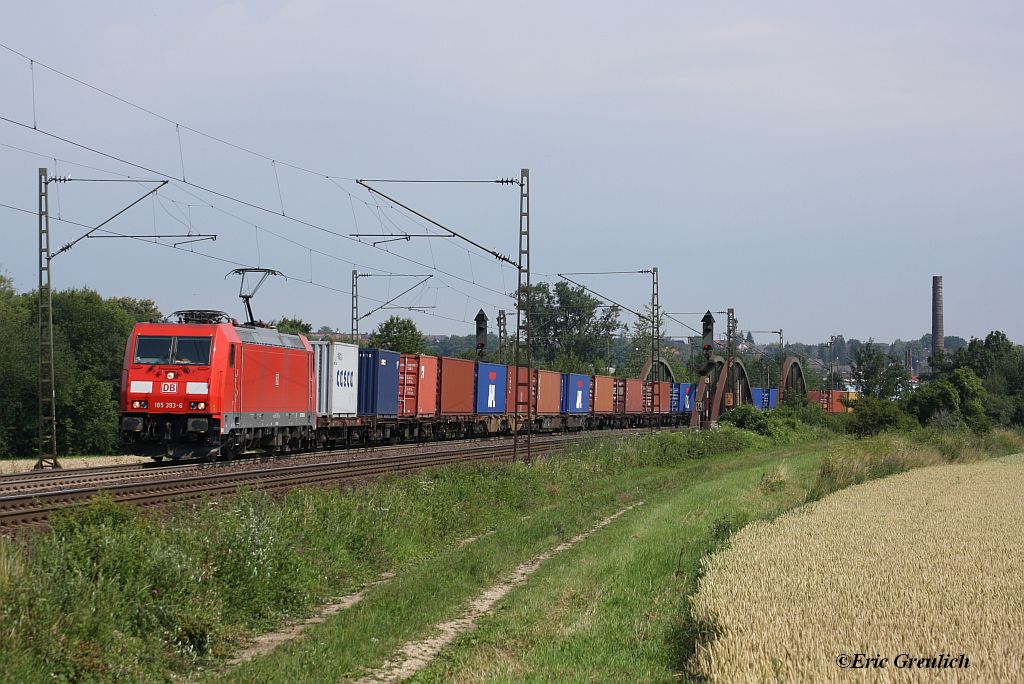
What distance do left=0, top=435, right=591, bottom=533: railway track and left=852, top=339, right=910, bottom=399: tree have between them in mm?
60178

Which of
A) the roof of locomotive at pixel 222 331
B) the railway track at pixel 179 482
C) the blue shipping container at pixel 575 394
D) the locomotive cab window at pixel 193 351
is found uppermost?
the roof of locomotive at pixel 222 331

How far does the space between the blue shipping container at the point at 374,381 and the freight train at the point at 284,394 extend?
1.6 inches

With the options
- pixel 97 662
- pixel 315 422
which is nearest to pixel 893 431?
pixel 315 422

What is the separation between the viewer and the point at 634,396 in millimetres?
77312

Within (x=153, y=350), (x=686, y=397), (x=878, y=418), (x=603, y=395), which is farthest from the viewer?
(x=686, y=397)

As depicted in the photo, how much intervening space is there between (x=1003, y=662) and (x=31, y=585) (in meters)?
8.05

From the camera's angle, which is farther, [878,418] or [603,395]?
[603,395]

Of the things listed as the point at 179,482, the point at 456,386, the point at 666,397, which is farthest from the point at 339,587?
the point at 666,397

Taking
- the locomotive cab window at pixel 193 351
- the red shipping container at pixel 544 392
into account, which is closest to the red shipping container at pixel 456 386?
the red shipping container at pixel 544 392

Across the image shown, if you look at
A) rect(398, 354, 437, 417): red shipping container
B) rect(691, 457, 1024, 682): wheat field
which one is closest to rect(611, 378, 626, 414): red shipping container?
rect(398, 354, 437, 417): red shipping container

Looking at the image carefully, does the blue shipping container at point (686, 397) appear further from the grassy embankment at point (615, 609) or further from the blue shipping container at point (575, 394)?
the grassy embankment at point (615, 609)

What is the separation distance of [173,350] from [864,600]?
23.5 meters

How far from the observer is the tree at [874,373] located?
88.1 metres

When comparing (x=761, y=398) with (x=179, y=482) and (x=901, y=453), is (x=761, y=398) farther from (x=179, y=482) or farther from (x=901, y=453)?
(x=179, y=482)
